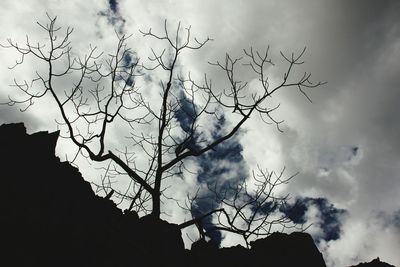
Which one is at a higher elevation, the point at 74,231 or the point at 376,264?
the point at 376,264

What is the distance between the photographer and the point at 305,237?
19.7 ft

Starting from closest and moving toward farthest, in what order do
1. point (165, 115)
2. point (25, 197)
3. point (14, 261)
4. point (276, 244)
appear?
point (14, 261), point (25, 197), point (276, 244), point (165, 115)

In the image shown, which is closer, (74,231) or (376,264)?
(74,231)

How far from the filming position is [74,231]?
434cm

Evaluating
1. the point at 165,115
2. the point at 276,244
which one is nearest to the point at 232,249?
the point at 276,244

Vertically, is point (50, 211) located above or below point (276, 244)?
below

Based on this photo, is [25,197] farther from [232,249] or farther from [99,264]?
[232,249]

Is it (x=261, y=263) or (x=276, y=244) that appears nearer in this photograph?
(x=261, y=263)

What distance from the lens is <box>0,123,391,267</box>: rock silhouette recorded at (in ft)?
13.1

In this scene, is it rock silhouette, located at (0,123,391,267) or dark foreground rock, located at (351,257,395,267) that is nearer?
rock silhouette, located at (0,123,391,267)

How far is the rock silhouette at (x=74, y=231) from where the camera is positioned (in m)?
4.00

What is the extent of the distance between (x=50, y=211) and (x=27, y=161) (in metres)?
1.07

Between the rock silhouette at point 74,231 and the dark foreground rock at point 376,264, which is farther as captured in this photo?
the dark foreground rock at point 376,264

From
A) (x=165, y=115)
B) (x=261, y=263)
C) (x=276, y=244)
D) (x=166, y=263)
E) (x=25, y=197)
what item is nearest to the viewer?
(x=25, y=197)
